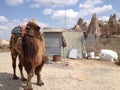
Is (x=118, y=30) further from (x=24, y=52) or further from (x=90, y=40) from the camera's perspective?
(x=24, y=52)

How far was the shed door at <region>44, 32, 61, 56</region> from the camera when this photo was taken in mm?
21341

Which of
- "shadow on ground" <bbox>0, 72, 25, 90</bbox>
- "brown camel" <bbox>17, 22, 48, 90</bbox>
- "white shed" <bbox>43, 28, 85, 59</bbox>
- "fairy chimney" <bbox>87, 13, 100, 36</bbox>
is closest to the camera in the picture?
"brown camel" <bbox>17, 22, 48, 90</bbox>

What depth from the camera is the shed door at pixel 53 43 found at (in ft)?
70.0

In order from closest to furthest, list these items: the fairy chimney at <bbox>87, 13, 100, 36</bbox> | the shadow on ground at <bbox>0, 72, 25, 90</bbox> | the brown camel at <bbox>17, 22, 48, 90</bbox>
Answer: the brown camel at <bbox>17, 22, 48, 90</bbox>, the shadow on ground at <bbox>0, 72, 25, 90</bbox>, the fairy chimney at <bbox>87, 13, 100, 36</bbox>

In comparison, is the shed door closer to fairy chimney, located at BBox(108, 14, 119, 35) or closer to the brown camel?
the brown camel

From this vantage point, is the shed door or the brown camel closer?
the brown camel

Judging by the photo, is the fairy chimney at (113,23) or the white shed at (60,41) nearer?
the white shed at (60,41)

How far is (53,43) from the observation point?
70.7ft

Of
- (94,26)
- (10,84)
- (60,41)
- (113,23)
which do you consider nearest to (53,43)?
(60,41)

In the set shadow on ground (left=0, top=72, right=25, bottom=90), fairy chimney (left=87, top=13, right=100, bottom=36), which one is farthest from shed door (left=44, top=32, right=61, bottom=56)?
fairy chimney (left=87, top=13, right=100, bottom=36)

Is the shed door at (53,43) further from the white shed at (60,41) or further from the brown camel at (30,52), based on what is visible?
the brown camel at (30,52)

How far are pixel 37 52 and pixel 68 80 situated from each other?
3.11 m

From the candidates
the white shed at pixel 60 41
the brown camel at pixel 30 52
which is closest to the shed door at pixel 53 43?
the white shed at pixel 60 41

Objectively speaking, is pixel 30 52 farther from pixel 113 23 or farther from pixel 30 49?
pixel 113 23
